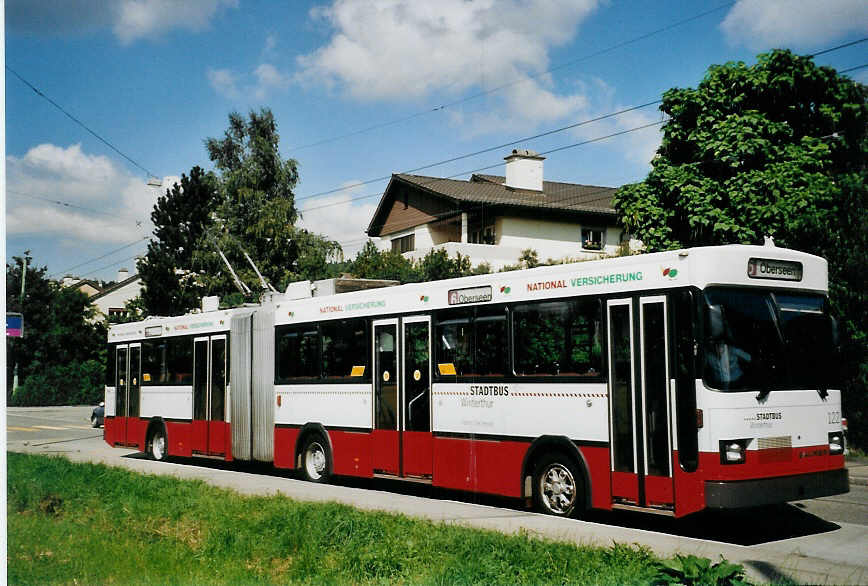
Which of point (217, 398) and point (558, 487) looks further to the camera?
point (217, 398)

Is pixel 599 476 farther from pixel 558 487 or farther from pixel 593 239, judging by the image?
pixel 593 239

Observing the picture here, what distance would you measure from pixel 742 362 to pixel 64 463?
483 inches

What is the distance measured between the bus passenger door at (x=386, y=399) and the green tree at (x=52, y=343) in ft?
17.2

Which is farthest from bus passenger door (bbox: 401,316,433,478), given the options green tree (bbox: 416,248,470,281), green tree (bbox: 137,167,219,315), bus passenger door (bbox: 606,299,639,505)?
green tree (bbox: 137,167,219,315)

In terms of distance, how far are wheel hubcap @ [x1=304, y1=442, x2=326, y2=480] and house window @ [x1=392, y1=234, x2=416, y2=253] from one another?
2916 centimetres

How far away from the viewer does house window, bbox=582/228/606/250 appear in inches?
1781

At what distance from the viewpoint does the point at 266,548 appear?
8695mm

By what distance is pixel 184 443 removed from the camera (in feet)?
64.5

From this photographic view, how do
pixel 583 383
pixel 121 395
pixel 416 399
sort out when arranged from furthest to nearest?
pixel 121 395, pixel 416 399, pixel 583 383

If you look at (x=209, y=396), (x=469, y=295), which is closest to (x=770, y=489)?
(x=469, y=295)

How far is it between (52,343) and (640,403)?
25140 millimetres

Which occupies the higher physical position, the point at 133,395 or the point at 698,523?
the point at 133,395

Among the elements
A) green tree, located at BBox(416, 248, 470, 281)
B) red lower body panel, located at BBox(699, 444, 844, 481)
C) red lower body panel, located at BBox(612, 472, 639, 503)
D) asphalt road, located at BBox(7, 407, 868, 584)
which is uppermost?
green tree, located at BBox(416, 248, 470, 281)

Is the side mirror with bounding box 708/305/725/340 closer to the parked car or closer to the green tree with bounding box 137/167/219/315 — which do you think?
the parked car
